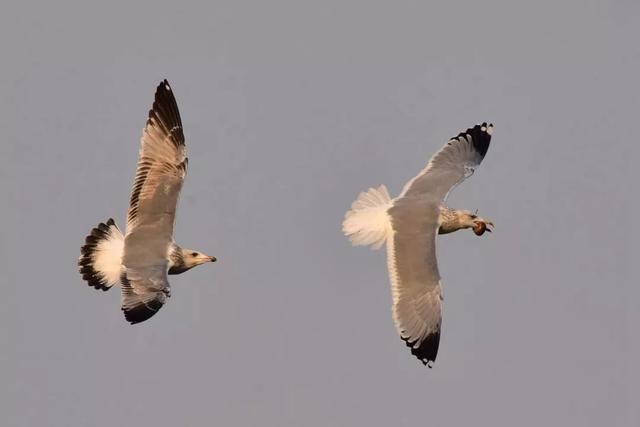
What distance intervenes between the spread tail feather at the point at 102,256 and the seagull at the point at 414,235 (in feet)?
8.93

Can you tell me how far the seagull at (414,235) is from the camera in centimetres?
1677

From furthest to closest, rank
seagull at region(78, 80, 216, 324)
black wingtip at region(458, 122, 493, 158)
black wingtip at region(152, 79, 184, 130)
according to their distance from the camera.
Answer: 1. black wingtip at region(458, 122, 493, 158)
2. black wingtip at region(152, 79, 184, 130)
3. seagull at region(78, 80, 216, 324)

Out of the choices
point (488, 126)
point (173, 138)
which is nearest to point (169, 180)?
point (173, 138)

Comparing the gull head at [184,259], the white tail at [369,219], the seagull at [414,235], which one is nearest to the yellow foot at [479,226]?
the seagull at [414,235]

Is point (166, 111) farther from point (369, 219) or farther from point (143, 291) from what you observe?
point (369, 219)

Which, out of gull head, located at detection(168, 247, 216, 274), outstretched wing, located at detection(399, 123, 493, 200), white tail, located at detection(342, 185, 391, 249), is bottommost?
gull head, located at detection(168, 247, 216, 274)

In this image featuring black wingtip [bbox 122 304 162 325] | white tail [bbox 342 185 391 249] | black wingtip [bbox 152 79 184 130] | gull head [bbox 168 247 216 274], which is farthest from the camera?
black wingtip [bbox 152 79 184 130]

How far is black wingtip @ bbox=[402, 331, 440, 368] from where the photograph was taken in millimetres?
16812

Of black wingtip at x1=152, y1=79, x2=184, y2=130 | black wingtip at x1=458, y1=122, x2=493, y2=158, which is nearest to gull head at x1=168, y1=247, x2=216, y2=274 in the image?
black wingtip at x1=152, y1=79, x2=184, y2=130

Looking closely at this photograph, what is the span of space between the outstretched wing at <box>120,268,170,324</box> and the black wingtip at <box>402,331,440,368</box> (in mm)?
2935

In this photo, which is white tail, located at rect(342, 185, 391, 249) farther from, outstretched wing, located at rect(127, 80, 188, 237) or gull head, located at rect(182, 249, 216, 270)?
outstretched wing, located at rect(127, 80, 188, 237)

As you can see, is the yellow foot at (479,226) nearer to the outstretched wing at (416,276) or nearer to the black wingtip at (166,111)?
the outstretched wing at (416,276)

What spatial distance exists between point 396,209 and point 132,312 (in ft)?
11.6

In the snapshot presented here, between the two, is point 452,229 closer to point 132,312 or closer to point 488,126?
point 488,126
